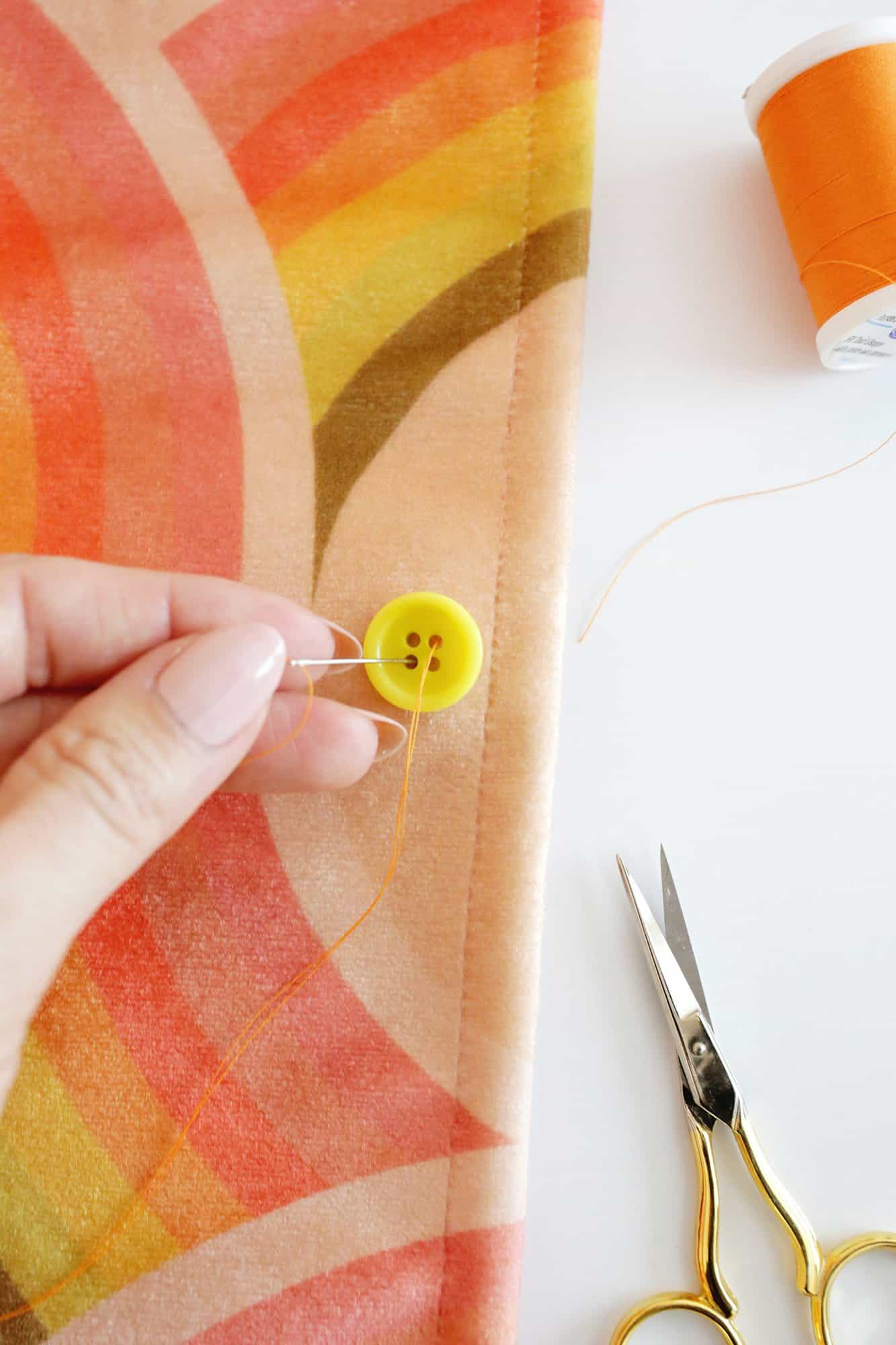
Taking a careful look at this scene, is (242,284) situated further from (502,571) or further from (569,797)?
(569,797)

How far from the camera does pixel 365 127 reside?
96 centimetres

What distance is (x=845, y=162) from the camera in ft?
2.92

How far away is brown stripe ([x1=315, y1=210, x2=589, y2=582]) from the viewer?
2.95 ft

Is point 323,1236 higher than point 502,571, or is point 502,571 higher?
point 502,571

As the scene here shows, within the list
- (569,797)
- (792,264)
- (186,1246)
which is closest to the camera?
(186,1246)

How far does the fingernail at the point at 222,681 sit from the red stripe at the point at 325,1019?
189 mm

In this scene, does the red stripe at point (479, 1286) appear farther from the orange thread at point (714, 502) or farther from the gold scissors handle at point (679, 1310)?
the orange thread at point (714, 502)

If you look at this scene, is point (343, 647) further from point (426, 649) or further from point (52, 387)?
point (52, 387)

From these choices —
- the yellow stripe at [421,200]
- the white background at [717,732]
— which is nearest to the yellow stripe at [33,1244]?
the white background at [717,732]

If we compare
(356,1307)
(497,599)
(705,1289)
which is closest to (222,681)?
(497,599)

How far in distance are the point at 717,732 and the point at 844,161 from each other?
0.51 m

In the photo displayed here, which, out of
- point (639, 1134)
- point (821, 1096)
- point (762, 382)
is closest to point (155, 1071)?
point (639, 1134)

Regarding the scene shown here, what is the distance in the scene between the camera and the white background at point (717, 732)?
0.85 meters

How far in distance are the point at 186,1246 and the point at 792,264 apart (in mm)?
1039
